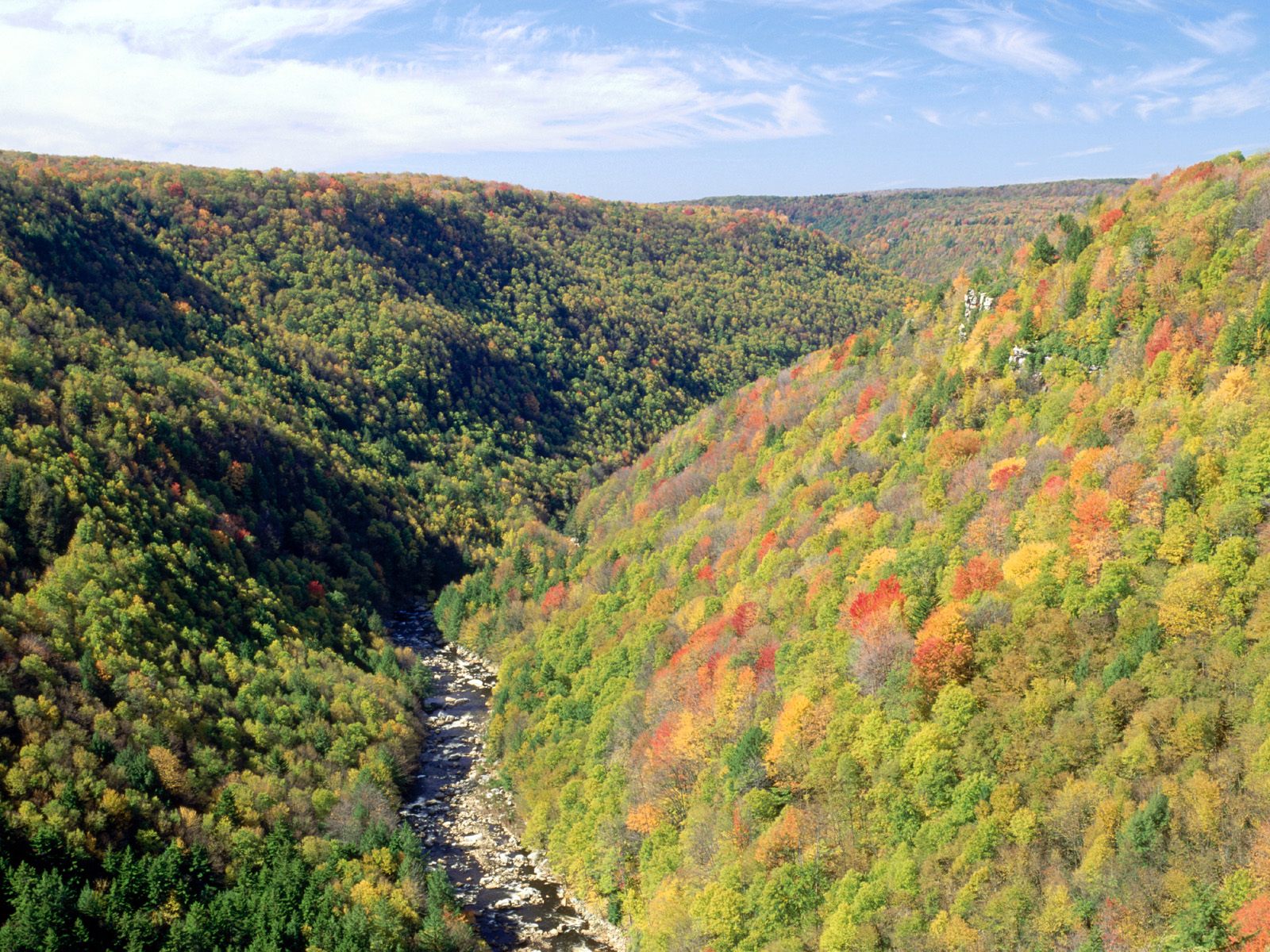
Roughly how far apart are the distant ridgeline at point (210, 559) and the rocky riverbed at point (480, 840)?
181 inches

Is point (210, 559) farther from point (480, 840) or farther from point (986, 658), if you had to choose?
point (986, 658)

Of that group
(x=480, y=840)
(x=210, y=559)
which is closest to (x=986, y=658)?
(x=480, y=840)

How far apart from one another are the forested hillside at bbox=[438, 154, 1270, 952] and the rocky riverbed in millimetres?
2853

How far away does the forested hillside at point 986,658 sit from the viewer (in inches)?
1897

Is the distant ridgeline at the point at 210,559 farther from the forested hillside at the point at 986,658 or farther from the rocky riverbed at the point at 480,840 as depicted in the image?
the forested hillside at the point at 986,658

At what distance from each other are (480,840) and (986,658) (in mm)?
45235

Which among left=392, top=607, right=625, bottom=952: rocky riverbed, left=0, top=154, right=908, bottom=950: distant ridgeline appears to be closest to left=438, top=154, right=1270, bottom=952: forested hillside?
left=392, top=607, right=625, bottom=952: rocky riverbed

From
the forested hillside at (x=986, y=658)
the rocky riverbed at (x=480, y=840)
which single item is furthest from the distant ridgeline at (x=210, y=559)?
the forested hillside at (x=986, y=658)

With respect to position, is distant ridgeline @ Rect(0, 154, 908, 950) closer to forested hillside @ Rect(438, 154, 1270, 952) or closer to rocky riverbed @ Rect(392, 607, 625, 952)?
rocky riverbed @ Rect(392, 607, 625, 952)

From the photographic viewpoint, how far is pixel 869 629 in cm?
6688

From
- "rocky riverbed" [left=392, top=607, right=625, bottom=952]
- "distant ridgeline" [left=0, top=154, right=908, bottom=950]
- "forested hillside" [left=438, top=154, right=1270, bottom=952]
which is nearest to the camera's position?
"forested hillside" [left=438, top=154, right=1270, bottom=952]

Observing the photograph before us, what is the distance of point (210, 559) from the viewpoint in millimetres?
103562

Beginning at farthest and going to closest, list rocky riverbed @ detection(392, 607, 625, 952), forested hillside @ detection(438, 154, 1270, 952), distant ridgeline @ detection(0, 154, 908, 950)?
rocky riverbed @ detection(392, 607, 625, 952) → distant ridgeline @ detection(0, 154, 908, 950) → forested hillside @ detection(438, 154, 1270, 952)

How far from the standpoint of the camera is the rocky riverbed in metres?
68.6
